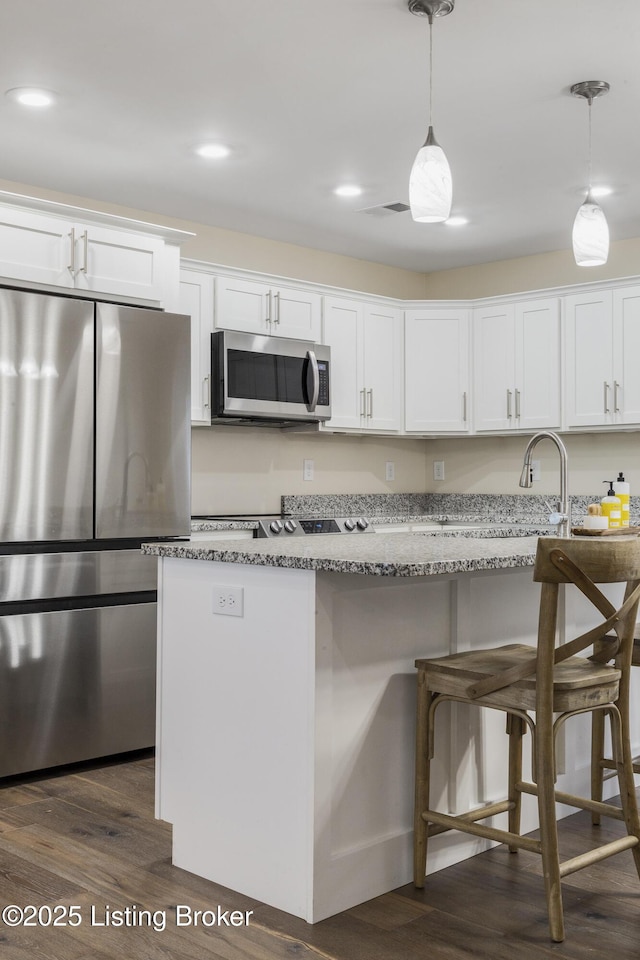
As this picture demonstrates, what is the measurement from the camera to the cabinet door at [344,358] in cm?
538

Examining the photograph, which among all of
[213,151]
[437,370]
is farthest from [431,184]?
[437,370]

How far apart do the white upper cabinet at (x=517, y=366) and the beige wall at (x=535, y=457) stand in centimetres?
27

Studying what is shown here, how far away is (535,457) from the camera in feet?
19.3

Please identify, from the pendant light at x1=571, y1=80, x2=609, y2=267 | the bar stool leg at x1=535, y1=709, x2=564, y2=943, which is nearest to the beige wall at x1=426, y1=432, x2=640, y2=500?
the pendant light at x1=571, y1=80, x2=609, y2=267

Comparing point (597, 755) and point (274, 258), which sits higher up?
point (274, 258)

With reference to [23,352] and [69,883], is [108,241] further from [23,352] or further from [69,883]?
[69,883]

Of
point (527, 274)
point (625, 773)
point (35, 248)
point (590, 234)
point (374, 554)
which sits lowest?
point (625, 773)

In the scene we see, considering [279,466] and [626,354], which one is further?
[279,466]

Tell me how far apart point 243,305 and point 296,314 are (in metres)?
0.37

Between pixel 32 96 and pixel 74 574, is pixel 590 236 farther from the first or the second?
pixel 74 574

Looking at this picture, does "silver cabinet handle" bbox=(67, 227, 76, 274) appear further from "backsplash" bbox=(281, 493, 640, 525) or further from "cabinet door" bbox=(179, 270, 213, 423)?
"backsplash" bbox=(281, 493, 640, 525)

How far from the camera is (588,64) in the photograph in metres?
3.22

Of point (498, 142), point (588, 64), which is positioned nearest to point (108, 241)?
point (498, 142)

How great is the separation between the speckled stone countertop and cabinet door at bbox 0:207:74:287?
150 cm
